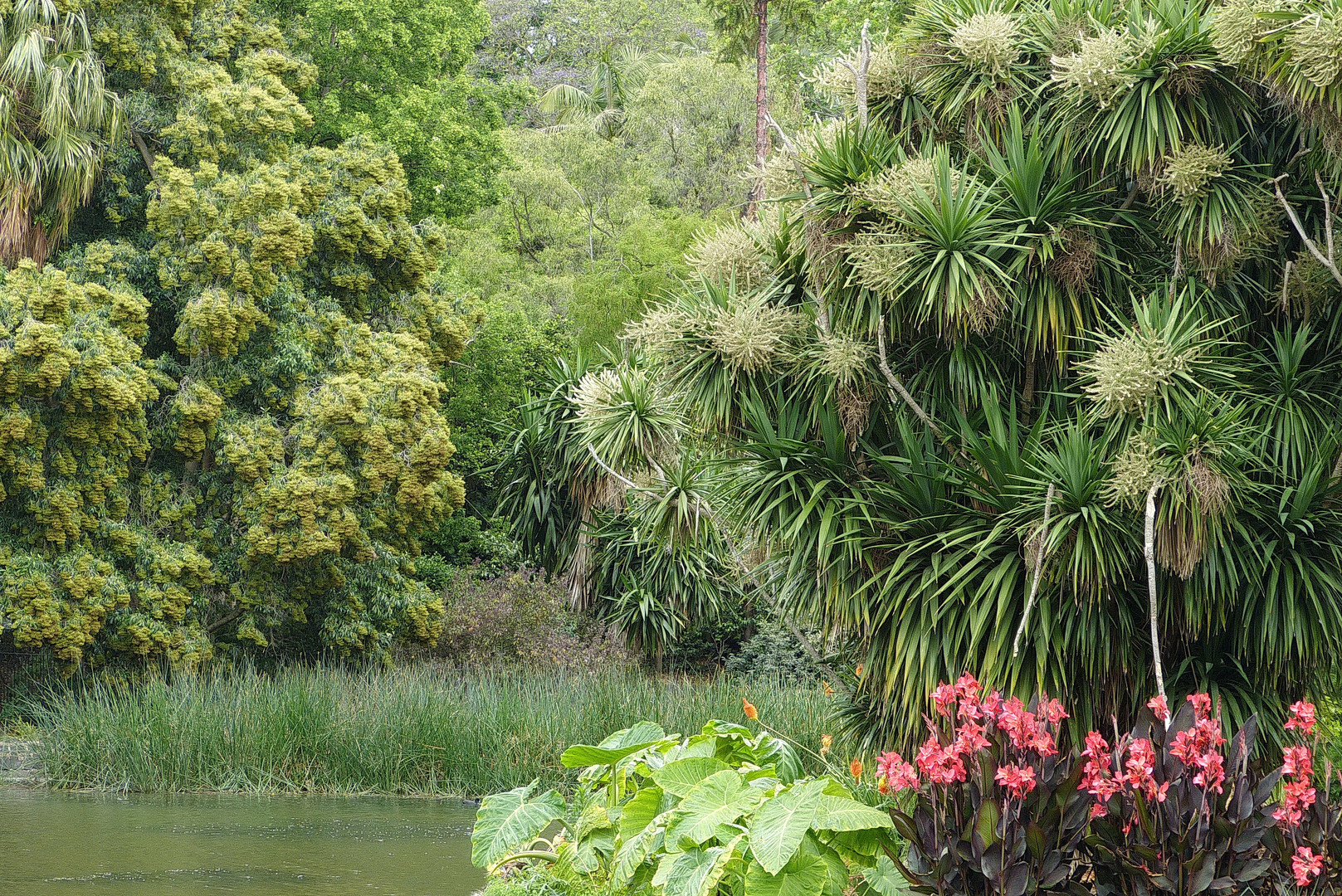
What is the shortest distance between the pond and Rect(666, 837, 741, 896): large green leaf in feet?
7.19

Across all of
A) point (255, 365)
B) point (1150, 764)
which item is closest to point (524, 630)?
point (255, 365)

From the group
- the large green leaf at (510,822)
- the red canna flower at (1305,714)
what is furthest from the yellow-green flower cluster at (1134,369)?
the large green leaf at (510,822)

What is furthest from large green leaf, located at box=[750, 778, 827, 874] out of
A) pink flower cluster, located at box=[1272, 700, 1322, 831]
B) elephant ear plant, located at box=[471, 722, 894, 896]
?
pink flower cluster, located at box=[1272, 700, 1322, 831]

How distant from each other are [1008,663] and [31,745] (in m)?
9.66

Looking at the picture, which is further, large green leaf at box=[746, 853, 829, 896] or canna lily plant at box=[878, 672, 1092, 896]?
large green leaf at box=[746, 853, 829, 896]

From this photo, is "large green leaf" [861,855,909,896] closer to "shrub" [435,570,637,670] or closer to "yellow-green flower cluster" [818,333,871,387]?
"yellow-green flower cluster" [818,333,871,387]

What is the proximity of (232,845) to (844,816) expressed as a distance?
4.88 metres

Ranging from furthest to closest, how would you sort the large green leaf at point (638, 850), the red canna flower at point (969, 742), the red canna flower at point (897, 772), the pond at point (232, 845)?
the pond at point (232, 845) → the large green leaf at point (638, 850) → the red canna flower at point (897, 772) → the red canna flower at point (969, 742)

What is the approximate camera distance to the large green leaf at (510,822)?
230 inches

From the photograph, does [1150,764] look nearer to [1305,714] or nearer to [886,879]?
[1305,714]

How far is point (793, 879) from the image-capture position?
15.2ft

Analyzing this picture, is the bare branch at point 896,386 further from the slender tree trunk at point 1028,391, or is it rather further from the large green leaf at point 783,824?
the large green leaf at point 783,824

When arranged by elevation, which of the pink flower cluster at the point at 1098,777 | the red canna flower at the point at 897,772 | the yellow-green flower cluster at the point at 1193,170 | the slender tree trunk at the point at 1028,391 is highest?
the yellow-green flower cluster at the point at 1193,170

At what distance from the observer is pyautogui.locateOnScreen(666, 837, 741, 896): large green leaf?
4.73 meters
